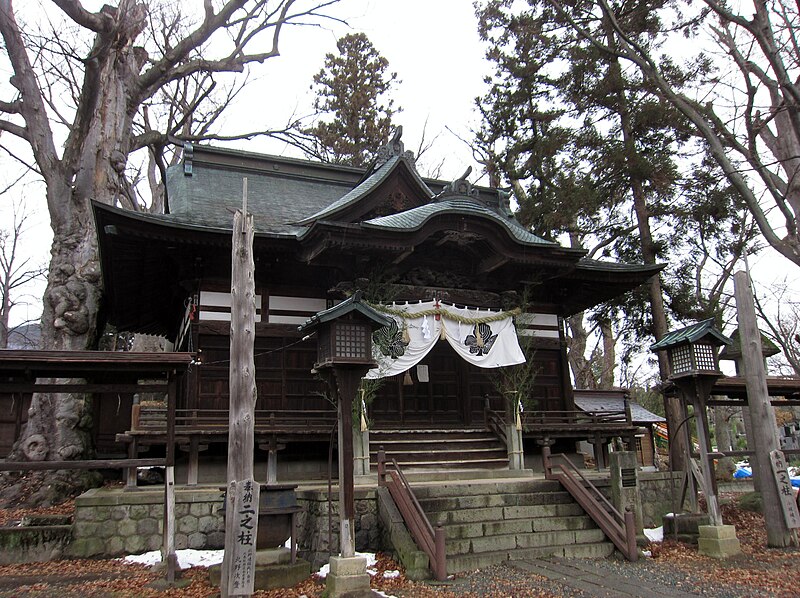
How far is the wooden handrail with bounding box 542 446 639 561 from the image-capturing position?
8.48 meters

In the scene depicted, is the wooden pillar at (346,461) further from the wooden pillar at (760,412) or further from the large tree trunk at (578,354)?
the large tree trunk at (578,354)

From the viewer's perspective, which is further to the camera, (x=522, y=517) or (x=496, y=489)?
(x=496, y=489)

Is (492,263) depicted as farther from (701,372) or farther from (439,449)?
(701,372)

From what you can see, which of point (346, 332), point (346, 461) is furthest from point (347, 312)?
point (346, 461)

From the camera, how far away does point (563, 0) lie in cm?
1577

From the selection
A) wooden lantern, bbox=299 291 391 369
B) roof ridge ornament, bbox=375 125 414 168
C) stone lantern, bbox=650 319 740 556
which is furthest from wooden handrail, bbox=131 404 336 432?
stone lantern, bbox=650 319 740 556

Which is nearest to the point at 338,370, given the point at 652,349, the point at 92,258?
the point at 652,349

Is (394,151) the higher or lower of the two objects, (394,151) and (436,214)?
the higher

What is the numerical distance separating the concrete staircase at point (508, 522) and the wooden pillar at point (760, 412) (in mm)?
2930

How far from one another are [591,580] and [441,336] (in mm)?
5777

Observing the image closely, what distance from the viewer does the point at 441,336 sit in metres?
12.1

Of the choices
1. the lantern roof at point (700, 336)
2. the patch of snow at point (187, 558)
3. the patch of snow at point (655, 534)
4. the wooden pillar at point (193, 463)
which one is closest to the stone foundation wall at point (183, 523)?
the patch of snow at point (187, 558)

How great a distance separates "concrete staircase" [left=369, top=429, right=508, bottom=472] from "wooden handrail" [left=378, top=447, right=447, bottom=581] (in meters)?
1.86

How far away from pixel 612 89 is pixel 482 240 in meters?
8.41
